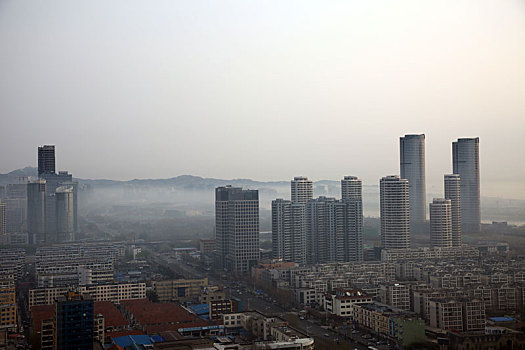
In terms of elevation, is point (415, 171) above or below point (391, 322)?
above

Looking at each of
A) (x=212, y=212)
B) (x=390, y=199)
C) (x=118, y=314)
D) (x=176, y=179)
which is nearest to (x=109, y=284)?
(x=118, y=314)

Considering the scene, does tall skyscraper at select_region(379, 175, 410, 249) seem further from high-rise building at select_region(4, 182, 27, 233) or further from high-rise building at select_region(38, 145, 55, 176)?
high-rise building at select_region(4, 182, 27, 233)

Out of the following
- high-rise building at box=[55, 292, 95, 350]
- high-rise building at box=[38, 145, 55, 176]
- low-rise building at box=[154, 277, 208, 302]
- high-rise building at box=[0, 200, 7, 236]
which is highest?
high-rise building at box=[38, 145, 55, 176]

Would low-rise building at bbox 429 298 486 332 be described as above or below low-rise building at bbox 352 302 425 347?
above

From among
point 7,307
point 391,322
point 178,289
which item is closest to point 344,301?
point 391,322

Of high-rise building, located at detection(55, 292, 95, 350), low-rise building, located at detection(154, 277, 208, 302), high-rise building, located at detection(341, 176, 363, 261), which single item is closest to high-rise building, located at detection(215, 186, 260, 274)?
high-rise building, located at detection(341, 176, 363, 261)

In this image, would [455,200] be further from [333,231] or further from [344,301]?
[344,301]

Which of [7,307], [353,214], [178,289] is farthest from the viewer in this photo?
[353,214]

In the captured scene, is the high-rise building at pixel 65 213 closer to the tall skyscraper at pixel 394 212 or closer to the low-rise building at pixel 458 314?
the tall skyscraper at pixel 394 212
